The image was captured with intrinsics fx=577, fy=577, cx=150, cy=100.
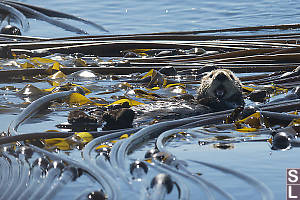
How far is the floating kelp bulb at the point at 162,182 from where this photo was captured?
7.55 ft

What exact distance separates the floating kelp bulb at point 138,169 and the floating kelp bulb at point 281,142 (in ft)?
2.82

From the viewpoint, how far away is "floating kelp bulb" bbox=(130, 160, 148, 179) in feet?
8.43

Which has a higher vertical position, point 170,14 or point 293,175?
point 170,14

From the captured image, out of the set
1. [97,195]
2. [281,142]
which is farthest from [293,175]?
[97,195]

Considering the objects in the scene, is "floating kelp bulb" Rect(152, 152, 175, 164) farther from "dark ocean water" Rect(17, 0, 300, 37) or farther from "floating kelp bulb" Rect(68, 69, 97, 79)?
"dark ocean water" Rect(17, 0, 300, 37)

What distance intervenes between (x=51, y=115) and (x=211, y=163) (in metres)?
1.56

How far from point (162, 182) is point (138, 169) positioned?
1.04 feet

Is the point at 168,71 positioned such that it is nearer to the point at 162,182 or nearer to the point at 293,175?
the point at 293,175

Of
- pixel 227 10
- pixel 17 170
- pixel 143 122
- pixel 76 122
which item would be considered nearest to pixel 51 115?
pixel 76 122

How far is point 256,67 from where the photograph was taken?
19.0 ft

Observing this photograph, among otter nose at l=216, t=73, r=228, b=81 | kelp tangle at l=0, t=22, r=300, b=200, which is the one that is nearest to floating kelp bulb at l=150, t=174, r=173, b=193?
kelp tangle at l=0, t=22, r=300, b=200

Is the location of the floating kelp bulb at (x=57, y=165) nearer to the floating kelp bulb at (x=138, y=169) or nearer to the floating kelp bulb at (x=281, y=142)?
the floating kelp bulb at (x=138, y=169)

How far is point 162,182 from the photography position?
7.55ft

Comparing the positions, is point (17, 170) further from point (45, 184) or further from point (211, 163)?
point (211, 163)
